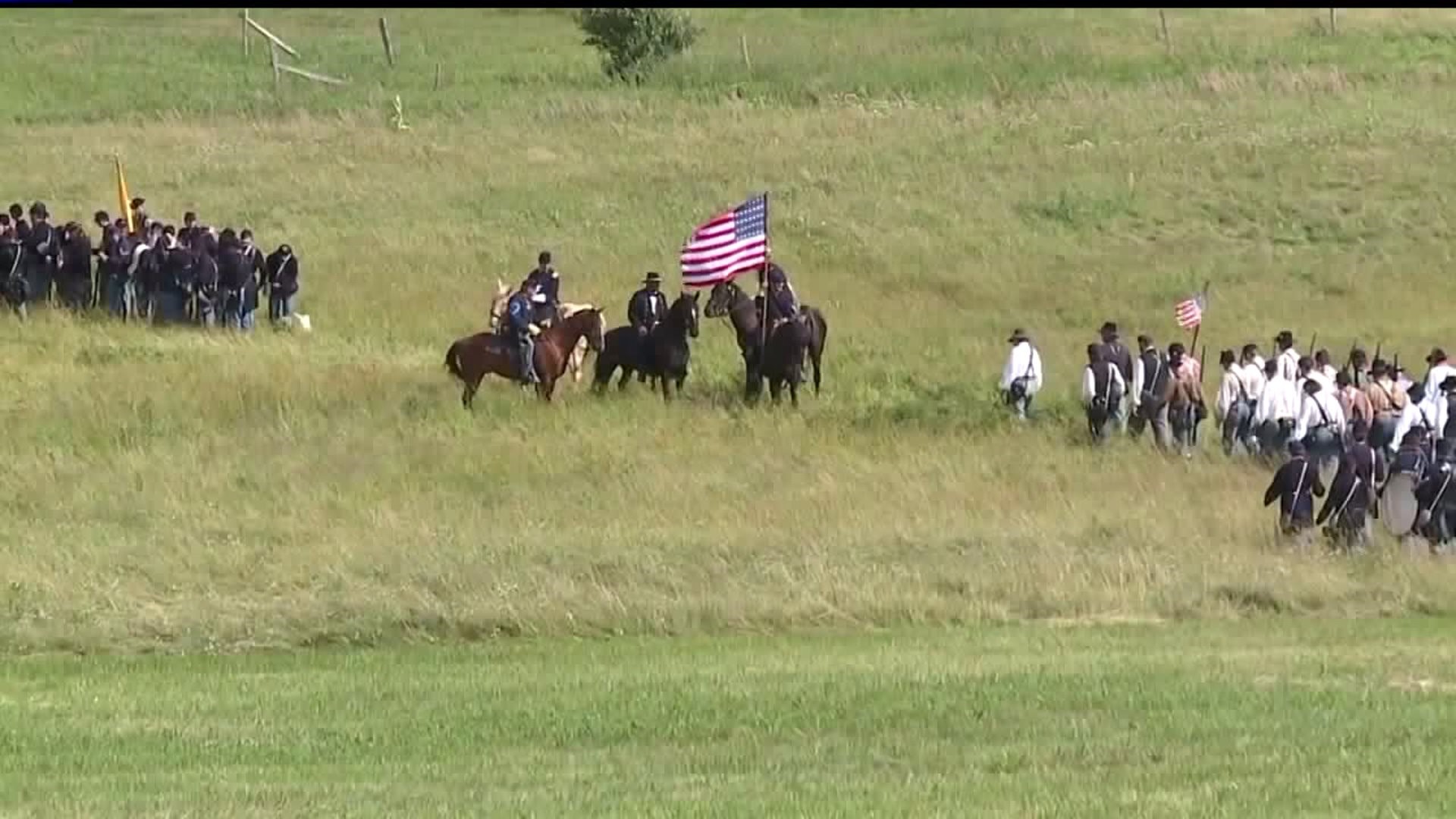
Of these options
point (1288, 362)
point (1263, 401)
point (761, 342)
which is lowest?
point (1263, 401)

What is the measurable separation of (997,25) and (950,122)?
1462 cm

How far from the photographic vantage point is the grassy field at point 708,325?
68.9ft

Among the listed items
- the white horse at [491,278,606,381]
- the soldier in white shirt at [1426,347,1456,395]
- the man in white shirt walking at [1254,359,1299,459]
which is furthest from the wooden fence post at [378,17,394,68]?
the soldier in white shirt at [1426,347,1456,395]

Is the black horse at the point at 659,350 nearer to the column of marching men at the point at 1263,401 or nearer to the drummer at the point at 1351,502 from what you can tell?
the column of marching men at the point at 1263,401

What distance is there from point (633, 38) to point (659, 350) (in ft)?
116

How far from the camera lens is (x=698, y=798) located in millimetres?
11055

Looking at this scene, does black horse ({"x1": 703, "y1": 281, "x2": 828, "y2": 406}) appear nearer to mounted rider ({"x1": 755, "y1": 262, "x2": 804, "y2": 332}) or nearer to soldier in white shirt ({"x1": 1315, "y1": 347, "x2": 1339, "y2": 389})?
mounted rider ({"x1": 755, "y1": 262, "x2": 804, "y2": 332})

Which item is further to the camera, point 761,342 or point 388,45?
point 388,45

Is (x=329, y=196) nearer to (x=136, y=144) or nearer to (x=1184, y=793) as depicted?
(x=136, y=144)

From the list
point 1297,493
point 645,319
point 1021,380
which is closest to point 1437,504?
point 1297,493

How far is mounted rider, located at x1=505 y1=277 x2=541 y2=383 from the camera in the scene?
29.8 meters

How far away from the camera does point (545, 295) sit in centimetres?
3114

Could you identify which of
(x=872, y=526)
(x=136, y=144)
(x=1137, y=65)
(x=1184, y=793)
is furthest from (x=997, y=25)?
(x=1184, y=793)

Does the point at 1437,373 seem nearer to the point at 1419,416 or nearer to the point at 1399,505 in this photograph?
the point at 1419,416
